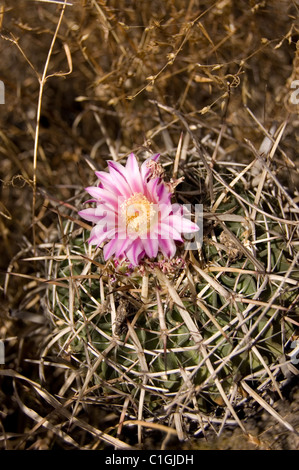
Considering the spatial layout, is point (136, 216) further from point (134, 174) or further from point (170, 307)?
point (170, 307)

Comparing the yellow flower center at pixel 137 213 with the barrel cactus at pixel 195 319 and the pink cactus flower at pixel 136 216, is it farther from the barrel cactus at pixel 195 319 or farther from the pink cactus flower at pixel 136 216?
the barrel cactus at pixel 195 319

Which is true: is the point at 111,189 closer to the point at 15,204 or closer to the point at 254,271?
the point at 254,271

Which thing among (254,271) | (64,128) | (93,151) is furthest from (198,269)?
(64,128)

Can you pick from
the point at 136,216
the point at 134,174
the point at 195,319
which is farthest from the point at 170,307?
the point at 134,174

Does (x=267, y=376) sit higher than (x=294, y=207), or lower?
lower

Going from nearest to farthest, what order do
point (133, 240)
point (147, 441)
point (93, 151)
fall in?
point (133, 240), point (147, 441), point (93, 151)

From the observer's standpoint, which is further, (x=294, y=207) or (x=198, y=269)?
(x=294, y=207)
